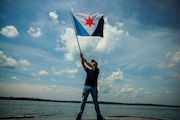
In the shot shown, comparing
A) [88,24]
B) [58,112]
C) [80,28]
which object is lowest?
[58,112]

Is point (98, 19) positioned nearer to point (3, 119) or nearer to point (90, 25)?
point (90, 25)

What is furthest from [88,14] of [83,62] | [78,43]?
[83,62]

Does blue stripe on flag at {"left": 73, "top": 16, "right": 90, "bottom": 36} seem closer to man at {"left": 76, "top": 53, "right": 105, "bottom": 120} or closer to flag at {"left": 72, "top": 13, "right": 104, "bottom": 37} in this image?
flag at {"left": 72, "top": 13, "right": 104, "bottom": 37}

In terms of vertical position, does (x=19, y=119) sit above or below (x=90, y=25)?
below

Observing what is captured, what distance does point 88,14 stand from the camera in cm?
775

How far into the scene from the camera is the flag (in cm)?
760

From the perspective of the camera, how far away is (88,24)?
766 cm

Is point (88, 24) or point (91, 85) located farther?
point (88, 24)

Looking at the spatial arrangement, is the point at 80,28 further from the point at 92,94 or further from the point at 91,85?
the point at 92,94

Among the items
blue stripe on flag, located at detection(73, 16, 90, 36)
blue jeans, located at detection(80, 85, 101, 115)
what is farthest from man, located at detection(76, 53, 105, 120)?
blue stripe on flag, located at detection(73, 16, 90, 36)

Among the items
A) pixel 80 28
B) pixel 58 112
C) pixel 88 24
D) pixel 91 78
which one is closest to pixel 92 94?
pixel 91 78

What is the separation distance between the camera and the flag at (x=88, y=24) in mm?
7598

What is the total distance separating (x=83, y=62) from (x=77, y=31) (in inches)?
75.9

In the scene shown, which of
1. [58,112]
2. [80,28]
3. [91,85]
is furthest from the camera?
[58,112]
